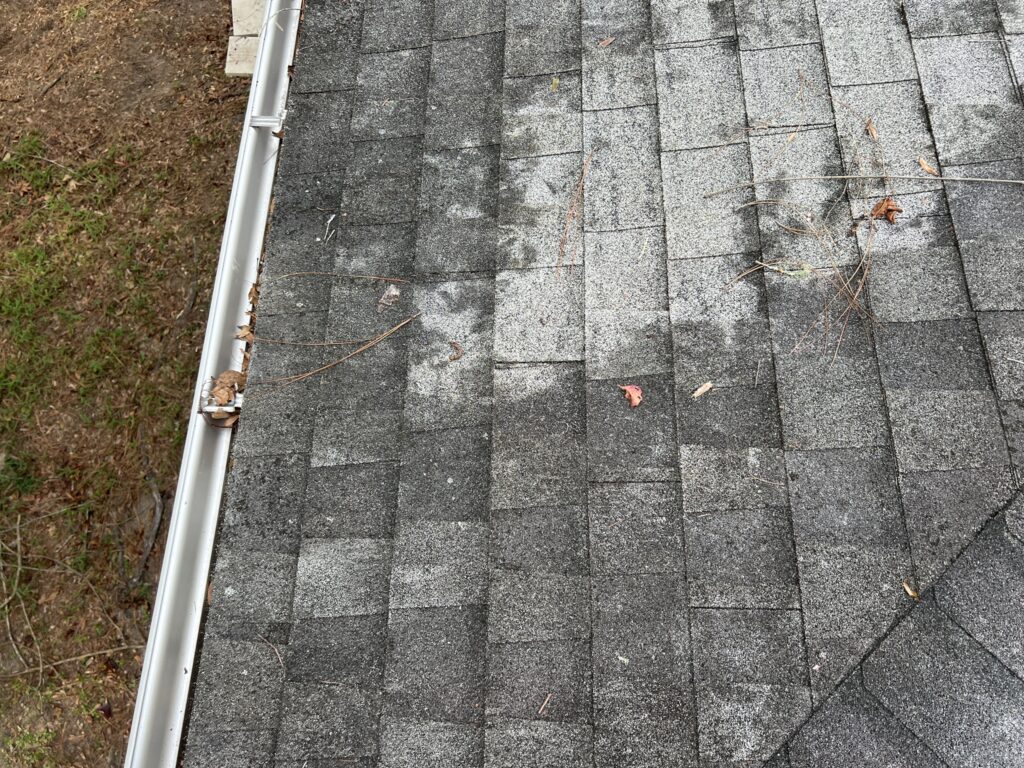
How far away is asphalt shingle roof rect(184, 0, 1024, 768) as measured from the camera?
2.34m

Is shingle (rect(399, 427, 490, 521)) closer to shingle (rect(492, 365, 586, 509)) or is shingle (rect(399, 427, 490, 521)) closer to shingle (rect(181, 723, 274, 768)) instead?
shingle (rect(492, 365, 586, 509))

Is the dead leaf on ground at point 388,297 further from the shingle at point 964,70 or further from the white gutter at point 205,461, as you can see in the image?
the shingle at point 964,70

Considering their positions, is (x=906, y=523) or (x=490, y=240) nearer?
(x=906, y=523)

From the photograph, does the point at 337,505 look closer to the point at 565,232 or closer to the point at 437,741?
the point at 437,741

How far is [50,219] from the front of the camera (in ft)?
22.4

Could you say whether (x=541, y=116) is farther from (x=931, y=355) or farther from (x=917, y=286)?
(x=931, y=355)

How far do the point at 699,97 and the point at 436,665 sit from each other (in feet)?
7.82

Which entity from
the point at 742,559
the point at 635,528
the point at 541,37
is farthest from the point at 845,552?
the point at 541,37

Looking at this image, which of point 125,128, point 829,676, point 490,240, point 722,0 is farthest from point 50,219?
point 829,676

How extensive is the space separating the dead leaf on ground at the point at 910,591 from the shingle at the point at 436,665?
1.29 metres

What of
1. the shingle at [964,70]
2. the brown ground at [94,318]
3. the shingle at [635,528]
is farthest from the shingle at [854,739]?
the brown ground at [94,318]

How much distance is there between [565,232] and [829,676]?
177cm

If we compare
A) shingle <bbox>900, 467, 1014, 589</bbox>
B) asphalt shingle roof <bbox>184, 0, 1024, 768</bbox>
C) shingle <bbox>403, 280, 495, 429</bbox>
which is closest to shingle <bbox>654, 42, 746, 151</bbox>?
asphalt shingle roof <bbox>184, 0, 1024, 768</bbox>

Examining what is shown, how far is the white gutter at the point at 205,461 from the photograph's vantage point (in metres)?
2.78
